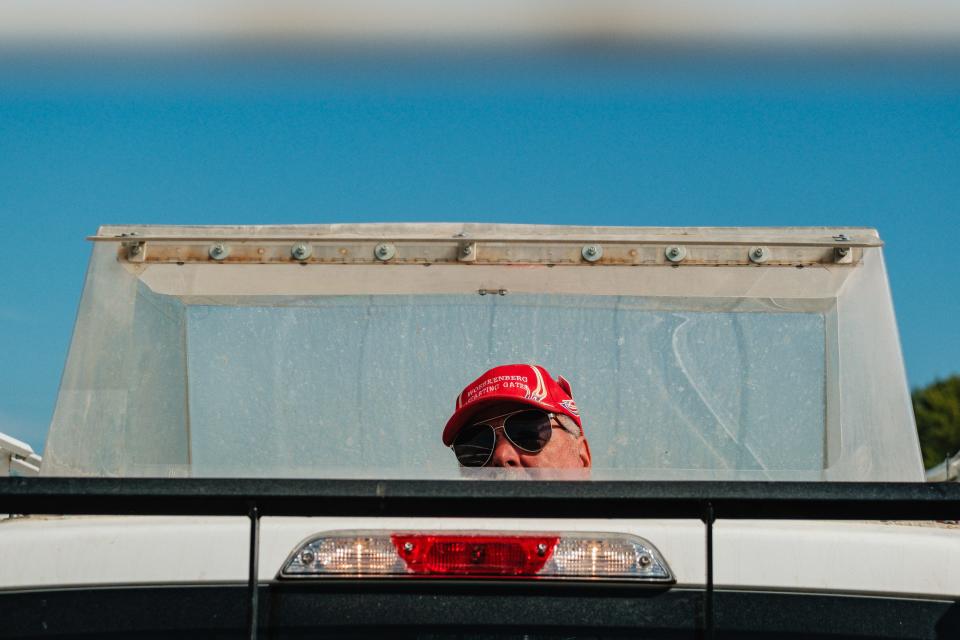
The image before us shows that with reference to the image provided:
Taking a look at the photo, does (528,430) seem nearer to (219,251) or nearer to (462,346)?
(462,346)

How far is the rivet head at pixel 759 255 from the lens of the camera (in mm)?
4141

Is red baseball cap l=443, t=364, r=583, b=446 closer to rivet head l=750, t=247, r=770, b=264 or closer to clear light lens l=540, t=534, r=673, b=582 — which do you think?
rivet head l=750, t=247, r=770, b=264

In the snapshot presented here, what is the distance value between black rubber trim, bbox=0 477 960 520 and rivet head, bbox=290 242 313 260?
93.3 inches

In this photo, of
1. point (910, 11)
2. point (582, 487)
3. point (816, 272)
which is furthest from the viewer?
point (816, 272)

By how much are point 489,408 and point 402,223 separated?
3.57 feet

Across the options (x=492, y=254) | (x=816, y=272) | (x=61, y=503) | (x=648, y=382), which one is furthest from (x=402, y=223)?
(x=61, y=503)

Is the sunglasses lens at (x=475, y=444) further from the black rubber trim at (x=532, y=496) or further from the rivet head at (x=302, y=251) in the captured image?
the black rubber trim at (x=532, y=496)

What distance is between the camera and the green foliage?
62594 millimetres

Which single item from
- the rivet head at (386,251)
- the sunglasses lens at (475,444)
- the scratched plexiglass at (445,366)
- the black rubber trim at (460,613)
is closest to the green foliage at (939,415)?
the scratched plexiglass at (445,366)

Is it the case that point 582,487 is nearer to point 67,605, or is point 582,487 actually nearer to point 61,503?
point 61,503

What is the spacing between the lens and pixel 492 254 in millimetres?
4184

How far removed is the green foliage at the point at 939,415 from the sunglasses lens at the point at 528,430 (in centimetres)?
6111

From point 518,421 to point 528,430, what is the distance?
5 cm

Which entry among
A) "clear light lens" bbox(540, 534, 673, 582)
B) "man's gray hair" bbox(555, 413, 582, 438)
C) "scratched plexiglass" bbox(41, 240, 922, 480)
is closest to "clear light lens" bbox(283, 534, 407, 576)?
"clear light lens" bbox(540, 534, 673, 582)
